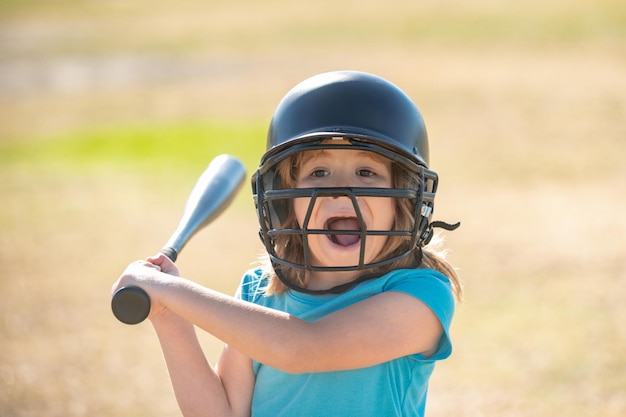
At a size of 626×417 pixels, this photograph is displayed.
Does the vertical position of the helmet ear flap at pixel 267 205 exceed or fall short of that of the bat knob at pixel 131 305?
it exceeds it

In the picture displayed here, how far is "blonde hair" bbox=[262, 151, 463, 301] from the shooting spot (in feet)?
8.94

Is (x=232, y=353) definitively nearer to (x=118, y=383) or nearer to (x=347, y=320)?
(x=347, y=320)

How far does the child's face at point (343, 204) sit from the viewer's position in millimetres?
2596

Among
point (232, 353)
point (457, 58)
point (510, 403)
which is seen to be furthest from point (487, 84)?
point (232, 353)

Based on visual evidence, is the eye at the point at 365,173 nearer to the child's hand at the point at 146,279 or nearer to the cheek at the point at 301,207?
the cheek at the point at 301,207

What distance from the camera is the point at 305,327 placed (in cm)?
252

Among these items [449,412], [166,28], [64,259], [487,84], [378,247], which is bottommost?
[449,412]

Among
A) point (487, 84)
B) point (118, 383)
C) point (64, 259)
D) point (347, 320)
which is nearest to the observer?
point (347, 320)

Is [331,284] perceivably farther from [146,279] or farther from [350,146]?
[146,279]

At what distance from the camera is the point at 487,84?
19422 mm

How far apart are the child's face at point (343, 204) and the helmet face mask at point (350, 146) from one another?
30 mm

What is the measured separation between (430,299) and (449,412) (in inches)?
109

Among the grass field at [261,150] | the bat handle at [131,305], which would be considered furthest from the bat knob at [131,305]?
the grass field at [261,150]

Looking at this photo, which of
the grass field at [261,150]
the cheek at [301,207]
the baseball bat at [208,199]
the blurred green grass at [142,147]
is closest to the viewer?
the cheek at [301,207]
